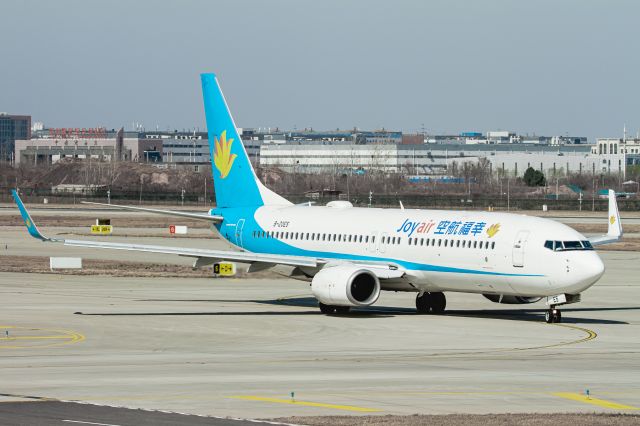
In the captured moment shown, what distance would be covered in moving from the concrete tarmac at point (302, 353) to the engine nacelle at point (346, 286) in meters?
0.81

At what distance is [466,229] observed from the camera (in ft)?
151

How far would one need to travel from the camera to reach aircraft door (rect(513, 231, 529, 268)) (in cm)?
4391

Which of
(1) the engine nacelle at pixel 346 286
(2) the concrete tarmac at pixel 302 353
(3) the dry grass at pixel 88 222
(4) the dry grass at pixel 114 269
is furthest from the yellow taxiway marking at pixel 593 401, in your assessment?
(3) the dry grass at pixel 88 222

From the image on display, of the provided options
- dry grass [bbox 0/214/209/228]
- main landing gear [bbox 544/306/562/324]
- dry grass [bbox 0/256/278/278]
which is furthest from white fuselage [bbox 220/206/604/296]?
dry grass [bbox 0/214/209/228]

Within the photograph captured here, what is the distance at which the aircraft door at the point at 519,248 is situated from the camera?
4391 centimetres

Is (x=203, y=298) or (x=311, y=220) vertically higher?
(x=311, y=220)

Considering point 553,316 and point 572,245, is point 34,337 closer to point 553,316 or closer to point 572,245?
point 553,316

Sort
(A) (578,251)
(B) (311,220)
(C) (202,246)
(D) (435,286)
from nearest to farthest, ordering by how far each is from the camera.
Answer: (A) (578,251) < (D) (435,286) < (B) (311,220) < (C) (202,246)

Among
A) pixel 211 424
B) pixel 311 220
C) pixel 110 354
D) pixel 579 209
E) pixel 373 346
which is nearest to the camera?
pixel 211 424

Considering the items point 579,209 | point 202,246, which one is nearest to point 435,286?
point 202,246

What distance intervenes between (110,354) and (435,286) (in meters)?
15.6

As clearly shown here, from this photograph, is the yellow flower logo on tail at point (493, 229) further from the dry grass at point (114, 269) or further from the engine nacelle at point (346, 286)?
the dry grass at point (114, 269)

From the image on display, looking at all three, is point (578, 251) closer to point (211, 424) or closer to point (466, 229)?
point (466, 229)

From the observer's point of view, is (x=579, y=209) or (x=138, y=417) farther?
(x=579, y=209)
